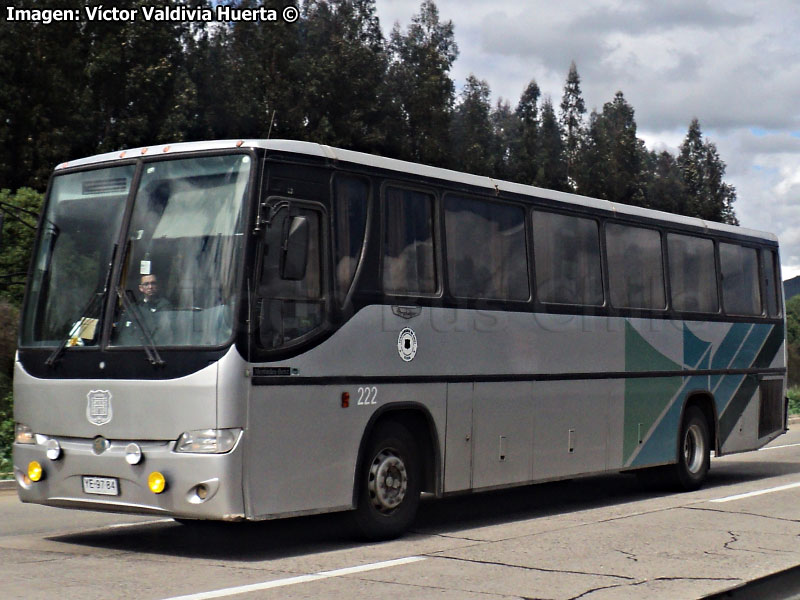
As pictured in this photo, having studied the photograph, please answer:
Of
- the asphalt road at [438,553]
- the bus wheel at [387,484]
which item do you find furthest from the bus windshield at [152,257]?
the bus wheel at [387,484]

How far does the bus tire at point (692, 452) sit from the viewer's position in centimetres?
1523

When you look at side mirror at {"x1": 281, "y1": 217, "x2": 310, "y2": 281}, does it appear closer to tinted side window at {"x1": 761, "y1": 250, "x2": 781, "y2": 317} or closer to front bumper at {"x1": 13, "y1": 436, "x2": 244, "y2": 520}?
front bumper at {"x1": 13, "y1": 436, "x2": 244, "y2": 520}

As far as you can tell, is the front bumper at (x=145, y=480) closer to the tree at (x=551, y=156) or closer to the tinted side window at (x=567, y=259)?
the tinted side window at (x=567, y=259)

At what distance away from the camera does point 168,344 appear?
909 cm

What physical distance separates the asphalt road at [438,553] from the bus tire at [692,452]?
1.54 m

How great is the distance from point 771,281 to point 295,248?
10426mm

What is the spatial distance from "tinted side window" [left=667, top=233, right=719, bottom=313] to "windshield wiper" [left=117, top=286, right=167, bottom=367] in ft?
26.2

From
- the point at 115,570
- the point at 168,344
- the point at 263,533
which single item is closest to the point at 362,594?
the point at 115,570

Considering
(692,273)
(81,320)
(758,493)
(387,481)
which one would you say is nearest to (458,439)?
(387,481)

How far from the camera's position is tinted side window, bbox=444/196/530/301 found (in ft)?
37.6

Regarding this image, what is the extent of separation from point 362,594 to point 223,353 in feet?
7.23

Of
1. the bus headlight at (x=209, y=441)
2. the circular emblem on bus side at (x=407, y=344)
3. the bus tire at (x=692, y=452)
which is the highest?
the circular emblem on bus side at (x=407, y=344)

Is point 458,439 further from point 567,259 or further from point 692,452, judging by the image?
point 692,452

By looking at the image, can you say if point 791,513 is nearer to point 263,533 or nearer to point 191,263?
point 263,533
